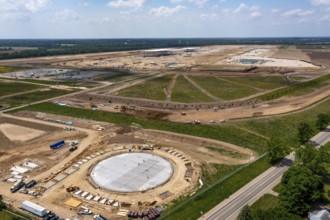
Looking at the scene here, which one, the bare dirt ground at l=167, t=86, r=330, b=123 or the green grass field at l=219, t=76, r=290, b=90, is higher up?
the green grass field at l=219, t=76, r=290, b=90

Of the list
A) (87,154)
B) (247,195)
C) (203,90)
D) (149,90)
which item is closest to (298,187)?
(247,195)

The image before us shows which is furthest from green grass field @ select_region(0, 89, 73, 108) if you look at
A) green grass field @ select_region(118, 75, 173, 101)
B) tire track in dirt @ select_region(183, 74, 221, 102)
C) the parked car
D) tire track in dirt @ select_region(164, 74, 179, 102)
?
the parked car

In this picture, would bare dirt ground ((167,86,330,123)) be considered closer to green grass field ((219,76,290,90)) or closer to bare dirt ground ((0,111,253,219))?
bare dirt ground ((0,111,253,219))

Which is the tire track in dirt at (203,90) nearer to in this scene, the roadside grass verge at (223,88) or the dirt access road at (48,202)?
the roadside grass verge at (223,88)

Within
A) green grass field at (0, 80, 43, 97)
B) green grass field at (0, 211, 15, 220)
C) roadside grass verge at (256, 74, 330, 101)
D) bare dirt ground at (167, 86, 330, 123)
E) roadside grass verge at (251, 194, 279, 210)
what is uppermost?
roadside grass verge at (256, 74, 330, 101)

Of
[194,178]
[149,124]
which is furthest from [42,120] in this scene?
[194,178]

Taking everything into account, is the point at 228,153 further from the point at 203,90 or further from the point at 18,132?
the point at 203,90
